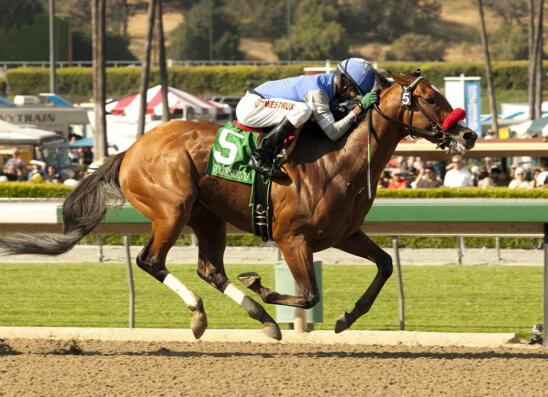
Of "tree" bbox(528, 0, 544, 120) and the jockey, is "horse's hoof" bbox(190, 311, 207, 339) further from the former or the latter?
"tree" bbox(528, 0, 544, 120)

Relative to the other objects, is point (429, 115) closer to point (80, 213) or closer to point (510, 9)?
point (80, 213)

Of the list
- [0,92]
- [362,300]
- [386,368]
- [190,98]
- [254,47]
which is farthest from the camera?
[254,47]

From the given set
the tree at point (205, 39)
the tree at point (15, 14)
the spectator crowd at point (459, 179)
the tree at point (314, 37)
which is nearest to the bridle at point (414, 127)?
the spectator crowd at point (459, 179)

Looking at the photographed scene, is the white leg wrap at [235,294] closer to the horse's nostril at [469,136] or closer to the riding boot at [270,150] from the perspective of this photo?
the riding boot at [270,150]

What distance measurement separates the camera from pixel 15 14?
73312mm

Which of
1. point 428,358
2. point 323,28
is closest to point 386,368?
point 428,358

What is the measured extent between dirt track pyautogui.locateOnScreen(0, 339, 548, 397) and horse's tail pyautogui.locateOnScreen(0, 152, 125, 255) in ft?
1.91

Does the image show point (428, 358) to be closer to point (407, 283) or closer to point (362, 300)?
point (362, 300)

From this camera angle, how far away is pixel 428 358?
552 cm

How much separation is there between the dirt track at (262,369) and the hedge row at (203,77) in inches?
2154

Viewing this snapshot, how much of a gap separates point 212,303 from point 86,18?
270 feet

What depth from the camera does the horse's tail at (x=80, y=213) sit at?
5.86 meters

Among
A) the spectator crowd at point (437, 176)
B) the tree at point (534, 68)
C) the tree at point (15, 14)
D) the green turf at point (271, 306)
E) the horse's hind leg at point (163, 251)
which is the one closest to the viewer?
the horse's hind leg at point (163, 251)

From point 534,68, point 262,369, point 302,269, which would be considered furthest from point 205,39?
point 262,369
